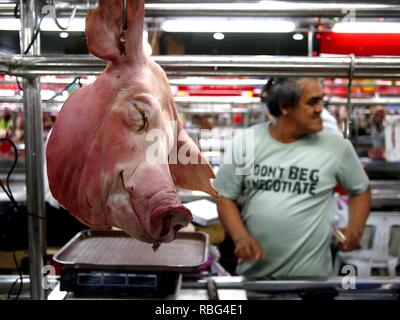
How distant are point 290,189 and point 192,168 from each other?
118 centimetres

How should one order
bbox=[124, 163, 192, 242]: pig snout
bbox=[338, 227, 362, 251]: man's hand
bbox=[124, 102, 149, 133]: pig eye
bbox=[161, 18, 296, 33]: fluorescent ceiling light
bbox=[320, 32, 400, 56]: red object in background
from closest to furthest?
1. bbox=[124, 163, 192, 242]: pig snout
2. bbox=[124, 102, 149, 133]: pig eye
3. bbox=[320, 32, 400, 56]: red object in background
4. bbox=[161, 18, 296, 33]: fluorescent ceiling light
5. bbox=[338, 227, 362, 251]: man's hand

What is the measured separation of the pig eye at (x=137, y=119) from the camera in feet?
2.23

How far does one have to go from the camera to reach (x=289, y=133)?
2035 millimetres

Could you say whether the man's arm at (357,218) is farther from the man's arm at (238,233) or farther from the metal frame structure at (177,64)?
the metal frame structure at (177,64)

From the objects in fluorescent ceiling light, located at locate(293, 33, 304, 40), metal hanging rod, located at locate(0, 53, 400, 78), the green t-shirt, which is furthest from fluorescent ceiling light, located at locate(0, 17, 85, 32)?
fluorescent ceiling light, located at locate(293, 33, 304, 40)

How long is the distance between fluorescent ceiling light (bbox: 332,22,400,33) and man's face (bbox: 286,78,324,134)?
58cm

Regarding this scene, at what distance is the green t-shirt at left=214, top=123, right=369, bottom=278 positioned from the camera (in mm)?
1929

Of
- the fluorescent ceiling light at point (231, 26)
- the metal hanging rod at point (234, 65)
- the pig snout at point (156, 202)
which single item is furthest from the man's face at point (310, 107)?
the pig snout at point (156, 202)

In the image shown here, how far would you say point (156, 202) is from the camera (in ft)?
1.93

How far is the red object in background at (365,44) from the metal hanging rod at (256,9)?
6 centimetres

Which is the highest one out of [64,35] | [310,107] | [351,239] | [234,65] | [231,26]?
[231,26]

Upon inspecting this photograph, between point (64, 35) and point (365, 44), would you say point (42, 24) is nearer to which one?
point (64, 35)

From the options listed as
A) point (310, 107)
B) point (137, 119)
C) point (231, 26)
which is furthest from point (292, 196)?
point (137, 119)

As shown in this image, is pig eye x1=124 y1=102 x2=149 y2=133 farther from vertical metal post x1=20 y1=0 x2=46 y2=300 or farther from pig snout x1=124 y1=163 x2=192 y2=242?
vertical metal post x1=20 y1=0 x2=46 y2=300
